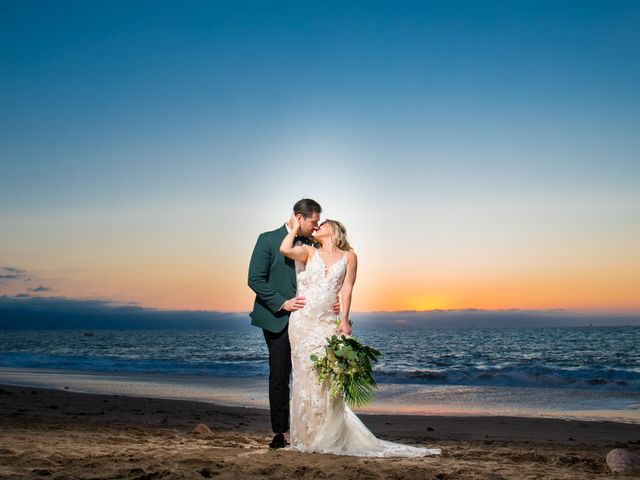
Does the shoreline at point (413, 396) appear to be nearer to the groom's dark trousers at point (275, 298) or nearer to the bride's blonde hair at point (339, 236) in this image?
the groom's dark trousers at point (275, 298)

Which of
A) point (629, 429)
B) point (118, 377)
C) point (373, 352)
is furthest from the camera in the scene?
point (118, 377)

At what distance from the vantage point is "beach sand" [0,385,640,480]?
16.7 feet

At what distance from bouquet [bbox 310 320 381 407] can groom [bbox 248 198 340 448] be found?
1.39ft

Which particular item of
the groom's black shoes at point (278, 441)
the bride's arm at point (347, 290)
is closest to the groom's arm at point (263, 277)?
the bride's arm at point (347, 290)

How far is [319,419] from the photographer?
6.05 metres

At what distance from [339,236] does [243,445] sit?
271 cm

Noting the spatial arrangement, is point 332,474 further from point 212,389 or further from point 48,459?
point 212,389

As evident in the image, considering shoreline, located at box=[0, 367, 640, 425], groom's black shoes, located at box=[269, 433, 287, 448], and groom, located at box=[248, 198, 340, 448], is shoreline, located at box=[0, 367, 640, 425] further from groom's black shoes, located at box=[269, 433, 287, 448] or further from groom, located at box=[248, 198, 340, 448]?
groom, located at box=[248, 198, 340, 448]

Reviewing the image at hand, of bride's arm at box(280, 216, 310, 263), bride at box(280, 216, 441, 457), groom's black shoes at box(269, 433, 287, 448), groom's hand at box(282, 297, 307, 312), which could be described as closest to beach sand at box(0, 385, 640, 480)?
groom's black shoes at box(269, 433, 287, 448)

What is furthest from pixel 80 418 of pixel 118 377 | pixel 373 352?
pixel 118 377

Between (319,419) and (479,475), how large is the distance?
1.64m

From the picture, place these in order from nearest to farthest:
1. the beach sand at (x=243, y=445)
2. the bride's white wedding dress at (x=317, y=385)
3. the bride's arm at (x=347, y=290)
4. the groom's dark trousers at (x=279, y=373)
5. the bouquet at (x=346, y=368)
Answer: the beach sand at (x=243, y=445), the bouquet at (x=346, y=368), the bride's white wedding dress at (x=317, y=385), the bride's arm at (x=347, y=290), the groom's dark trousers at (x=279, y=373)

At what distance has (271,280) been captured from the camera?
630 cm

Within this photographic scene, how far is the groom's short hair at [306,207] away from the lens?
595 cm
